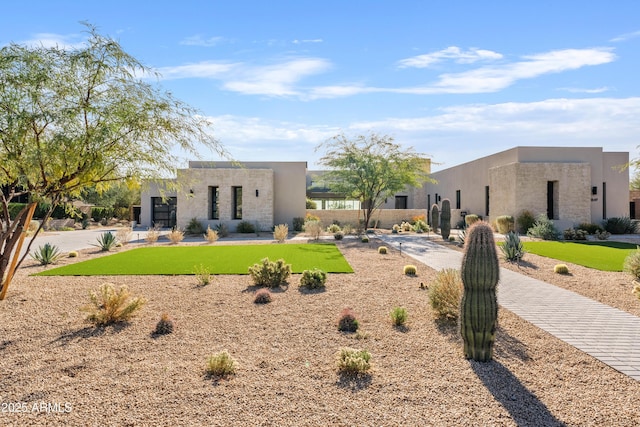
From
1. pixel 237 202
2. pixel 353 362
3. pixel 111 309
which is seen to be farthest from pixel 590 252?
pixel 237 202

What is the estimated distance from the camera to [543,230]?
64.8 ft

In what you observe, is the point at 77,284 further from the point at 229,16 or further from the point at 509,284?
the point at 509,284

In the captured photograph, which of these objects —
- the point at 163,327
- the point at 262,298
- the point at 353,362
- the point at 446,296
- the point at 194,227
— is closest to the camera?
the point at 353,362

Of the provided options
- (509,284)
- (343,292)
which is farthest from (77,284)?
(509,284)

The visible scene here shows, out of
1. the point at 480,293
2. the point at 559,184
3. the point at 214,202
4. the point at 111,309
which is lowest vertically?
the point at 111,309

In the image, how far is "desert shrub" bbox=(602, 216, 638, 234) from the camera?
2255 centimetres

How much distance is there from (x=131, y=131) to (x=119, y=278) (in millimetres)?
4669

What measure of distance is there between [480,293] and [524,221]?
65.4 feet

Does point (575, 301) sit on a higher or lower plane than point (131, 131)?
lower

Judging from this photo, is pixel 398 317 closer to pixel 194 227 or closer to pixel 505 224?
pixel 505 224

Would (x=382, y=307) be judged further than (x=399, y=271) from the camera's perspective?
No

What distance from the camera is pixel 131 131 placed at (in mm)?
7145

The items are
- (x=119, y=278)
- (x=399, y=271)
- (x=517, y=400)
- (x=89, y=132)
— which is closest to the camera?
(x=517, y=400)

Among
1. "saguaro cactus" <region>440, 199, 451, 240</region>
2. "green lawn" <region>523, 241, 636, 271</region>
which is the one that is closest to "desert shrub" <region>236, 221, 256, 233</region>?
"saguaro cactus" <region>440, 199, 451, 240</region>
